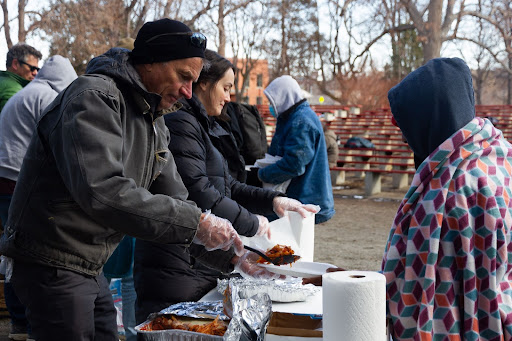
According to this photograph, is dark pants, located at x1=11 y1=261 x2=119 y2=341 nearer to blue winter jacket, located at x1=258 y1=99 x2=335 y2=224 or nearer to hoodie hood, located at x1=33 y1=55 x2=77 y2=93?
hoodie hood, located at x1=33 y1=55 x2=77 y2=93

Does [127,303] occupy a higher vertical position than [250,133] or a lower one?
lower

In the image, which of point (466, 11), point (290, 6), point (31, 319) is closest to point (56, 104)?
point (31, 319)

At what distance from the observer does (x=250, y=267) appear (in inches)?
96.6

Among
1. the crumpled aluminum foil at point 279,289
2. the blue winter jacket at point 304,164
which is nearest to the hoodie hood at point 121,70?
the crumpled aluminum foil at point 279,289

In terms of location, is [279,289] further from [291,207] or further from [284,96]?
[284,96]

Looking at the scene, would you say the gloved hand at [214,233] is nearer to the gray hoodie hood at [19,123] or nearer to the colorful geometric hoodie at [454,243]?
A: the colorful geometric hoodie at [454,243]

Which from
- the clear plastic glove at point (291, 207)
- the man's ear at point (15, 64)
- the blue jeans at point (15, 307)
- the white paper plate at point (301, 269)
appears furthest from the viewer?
the man's ear at point (15, 64)

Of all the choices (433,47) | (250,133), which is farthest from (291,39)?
(250,133)

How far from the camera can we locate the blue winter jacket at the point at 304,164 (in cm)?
466

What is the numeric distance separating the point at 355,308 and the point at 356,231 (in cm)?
724

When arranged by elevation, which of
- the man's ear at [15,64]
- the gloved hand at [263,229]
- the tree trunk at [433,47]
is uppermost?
the tree trunk at [433,47]

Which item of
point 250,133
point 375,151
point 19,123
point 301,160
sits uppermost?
point 19,123

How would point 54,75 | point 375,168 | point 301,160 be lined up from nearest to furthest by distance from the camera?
1. point 54,75
2. point 301,160
3. point 375,168

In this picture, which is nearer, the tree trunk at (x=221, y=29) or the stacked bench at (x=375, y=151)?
the stacked bench at (x=375, y=151)
